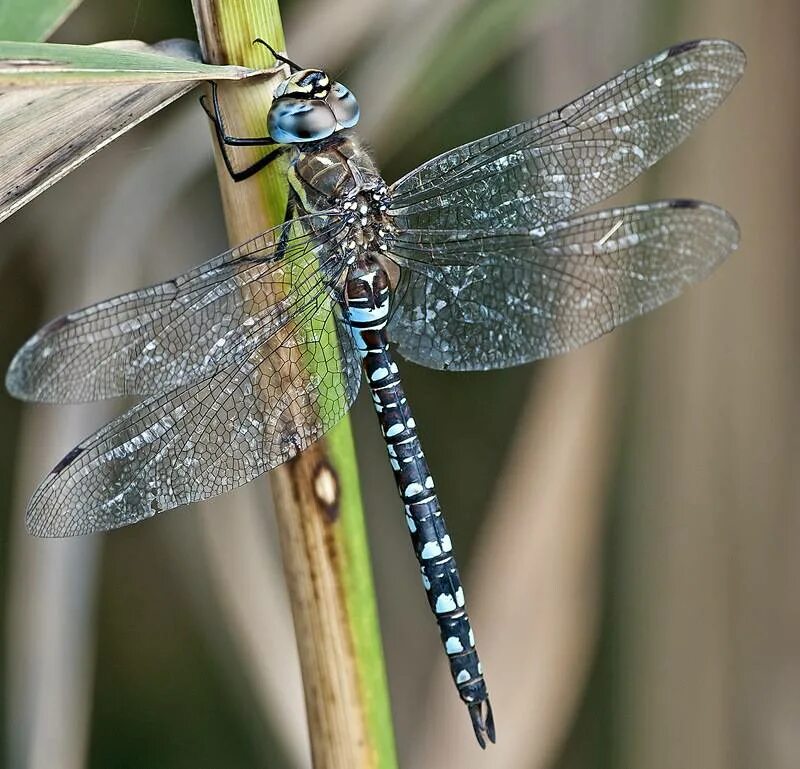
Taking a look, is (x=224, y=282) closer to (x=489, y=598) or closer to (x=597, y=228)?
(x=597, y=228)

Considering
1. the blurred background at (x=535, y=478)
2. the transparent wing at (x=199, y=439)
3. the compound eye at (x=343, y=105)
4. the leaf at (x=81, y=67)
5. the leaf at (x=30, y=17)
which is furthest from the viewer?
the blurred background at (x=535, y=478)

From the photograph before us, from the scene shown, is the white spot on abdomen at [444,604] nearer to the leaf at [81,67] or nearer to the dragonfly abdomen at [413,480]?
the dragonfly abdomen at [413,480]

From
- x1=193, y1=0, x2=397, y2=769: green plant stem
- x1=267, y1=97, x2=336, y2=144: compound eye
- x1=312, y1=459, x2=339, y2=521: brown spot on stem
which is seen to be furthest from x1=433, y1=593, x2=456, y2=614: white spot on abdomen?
x1=267, y1=97, x2=336, y2=144: compound eye

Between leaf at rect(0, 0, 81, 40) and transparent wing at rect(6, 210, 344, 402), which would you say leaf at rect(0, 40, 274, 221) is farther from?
transparent wing at rect(6, 210, 344, 402)

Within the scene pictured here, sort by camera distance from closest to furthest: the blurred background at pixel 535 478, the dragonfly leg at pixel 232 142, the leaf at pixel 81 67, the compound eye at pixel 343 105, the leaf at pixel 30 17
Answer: the leaf at pixel 81 67
the leaf at pixel 30 17
the dragonfly leg at pixel 232 142
the compound eye at pixel 343 105
the blurred background at pixel 535 478

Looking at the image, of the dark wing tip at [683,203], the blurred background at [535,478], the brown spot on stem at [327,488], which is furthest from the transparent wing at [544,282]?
the brown spot on stem at [327,488]

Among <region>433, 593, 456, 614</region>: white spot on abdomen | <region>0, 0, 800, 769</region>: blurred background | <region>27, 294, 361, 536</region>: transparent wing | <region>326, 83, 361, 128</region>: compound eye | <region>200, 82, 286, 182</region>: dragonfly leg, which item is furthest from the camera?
<region>0, 0, 800, 769</region>: blurred background

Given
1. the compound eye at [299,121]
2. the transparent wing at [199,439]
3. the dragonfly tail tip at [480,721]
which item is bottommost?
the dragonfly tail tip at [480,721]

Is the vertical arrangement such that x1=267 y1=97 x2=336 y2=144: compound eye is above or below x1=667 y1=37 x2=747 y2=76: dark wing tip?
below

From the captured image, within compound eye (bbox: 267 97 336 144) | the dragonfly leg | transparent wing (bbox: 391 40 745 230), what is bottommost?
the dragonfly leg
